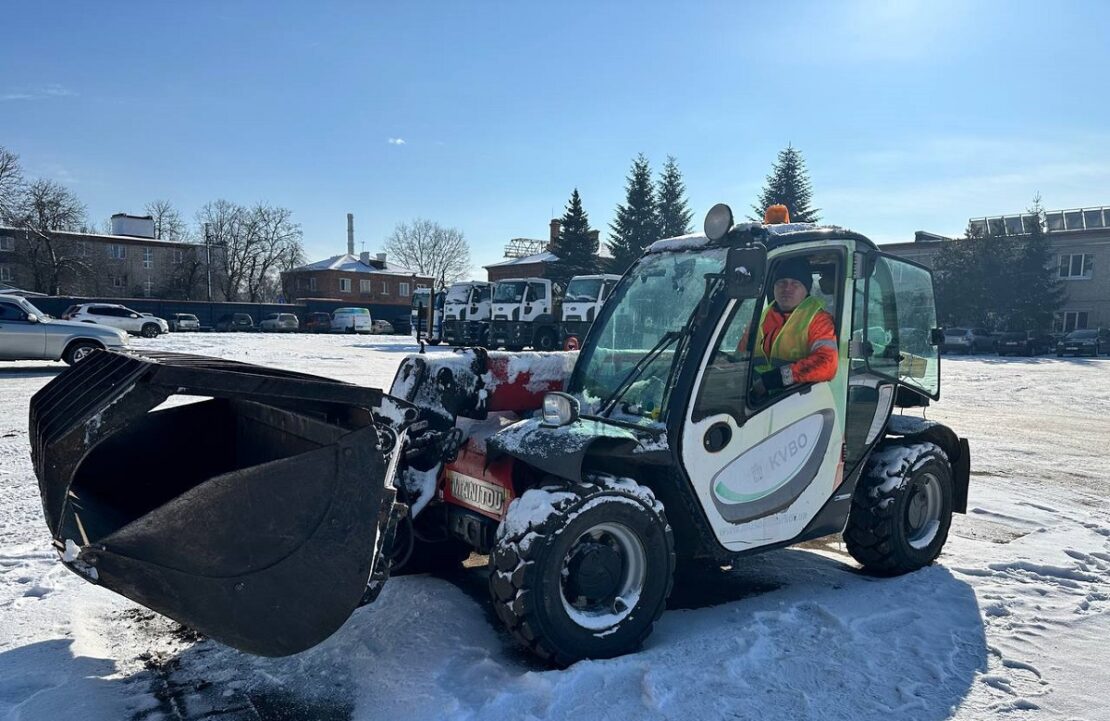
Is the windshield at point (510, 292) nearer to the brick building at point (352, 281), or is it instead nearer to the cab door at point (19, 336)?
the cab door at point (19, 336)

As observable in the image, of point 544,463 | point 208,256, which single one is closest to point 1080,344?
point 544,463

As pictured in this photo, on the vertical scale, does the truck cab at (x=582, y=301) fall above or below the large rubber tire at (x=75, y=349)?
above

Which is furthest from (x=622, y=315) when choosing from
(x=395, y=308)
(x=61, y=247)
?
(x=61, y=247)

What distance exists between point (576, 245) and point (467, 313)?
55.7 feet

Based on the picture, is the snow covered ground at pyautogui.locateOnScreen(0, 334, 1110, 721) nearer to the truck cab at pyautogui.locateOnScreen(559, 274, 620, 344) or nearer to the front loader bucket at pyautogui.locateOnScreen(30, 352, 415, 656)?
the front loader bucket at pyautogui.locateOnScreen(30, 352, 415, 656)

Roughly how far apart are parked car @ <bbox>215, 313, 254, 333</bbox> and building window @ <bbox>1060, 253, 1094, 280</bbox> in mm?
50543

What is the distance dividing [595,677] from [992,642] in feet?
7.32

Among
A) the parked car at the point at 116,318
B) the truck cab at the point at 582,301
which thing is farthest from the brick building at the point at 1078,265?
the parked car at the point at 116,318

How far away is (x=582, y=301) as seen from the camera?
24.1 m

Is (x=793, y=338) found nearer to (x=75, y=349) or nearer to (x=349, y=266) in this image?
(x=75, y=349)

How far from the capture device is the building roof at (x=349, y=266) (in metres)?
71.9

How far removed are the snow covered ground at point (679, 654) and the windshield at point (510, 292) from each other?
20927 mm

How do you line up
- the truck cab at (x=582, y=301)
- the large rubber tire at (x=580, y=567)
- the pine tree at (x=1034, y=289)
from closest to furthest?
the large rubber tire at (x=580, y=567) → the truck cab at (x=582, y=301) → the pine tree at (x=1034, y=289)

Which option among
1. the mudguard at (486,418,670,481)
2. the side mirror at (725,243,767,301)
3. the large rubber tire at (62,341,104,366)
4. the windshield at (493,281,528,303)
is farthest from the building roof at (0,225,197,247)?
the side mirror at (725,243,767,301)
